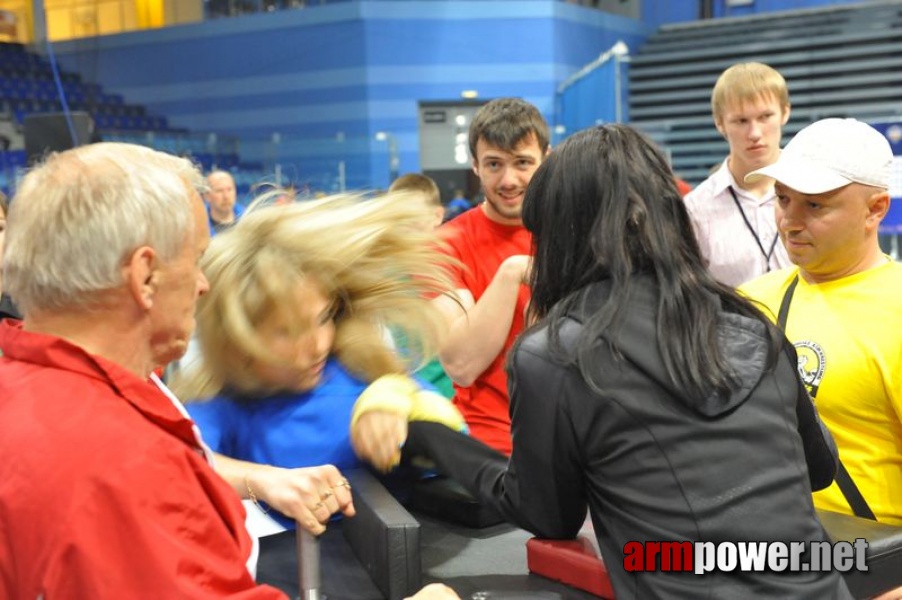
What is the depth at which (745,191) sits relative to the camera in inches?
110

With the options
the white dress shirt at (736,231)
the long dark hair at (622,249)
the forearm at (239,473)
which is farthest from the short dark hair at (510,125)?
the forearm at (239,473)

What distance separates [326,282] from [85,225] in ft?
2.04

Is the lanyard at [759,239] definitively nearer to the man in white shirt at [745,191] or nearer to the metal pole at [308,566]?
the man in white shirt at [745,191]

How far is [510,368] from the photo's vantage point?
122cm

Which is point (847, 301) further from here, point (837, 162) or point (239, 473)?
point (239, 473)

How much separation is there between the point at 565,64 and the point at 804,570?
→ 12538 mm

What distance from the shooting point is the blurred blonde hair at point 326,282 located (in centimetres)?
151

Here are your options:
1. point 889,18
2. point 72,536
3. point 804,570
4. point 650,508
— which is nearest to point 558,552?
point 650,508

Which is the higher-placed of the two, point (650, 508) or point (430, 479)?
point (650, 508)

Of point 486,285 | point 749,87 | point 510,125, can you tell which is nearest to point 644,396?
point 486,285

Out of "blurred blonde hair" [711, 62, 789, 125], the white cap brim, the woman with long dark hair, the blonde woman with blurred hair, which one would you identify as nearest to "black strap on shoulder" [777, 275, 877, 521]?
the woman with long dark hair

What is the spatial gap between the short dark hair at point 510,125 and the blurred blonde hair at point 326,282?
26.1 inches

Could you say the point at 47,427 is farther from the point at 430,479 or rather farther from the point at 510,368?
the point at 430,479

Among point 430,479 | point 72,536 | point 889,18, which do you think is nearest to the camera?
point 72,536
